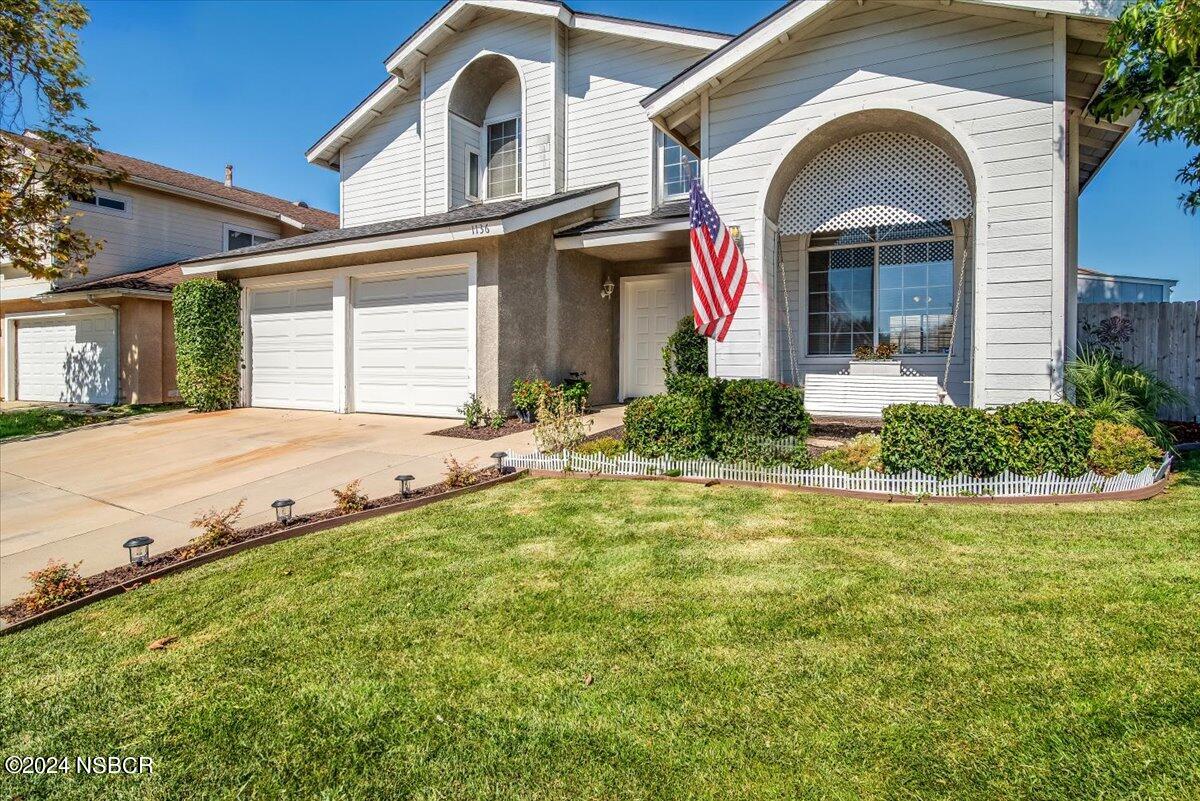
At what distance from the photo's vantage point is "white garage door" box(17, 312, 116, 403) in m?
15.8

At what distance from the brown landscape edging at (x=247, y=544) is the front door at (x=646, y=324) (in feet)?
21.1

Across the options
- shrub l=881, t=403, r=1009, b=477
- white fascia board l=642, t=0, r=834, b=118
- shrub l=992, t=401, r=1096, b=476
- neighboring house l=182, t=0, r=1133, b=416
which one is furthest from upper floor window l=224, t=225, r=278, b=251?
shrub l=992, t=401, r=1096, b=476

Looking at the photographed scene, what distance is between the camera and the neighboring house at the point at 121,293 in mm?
15406

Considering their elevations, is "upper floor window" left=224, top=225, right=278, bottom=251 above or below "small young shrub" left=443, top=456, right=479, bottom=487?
above

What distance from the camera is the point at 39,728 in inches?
101

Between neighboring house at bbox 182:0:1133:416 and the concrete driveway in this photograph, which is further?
neighboring house at bbox 182:0:1133:416

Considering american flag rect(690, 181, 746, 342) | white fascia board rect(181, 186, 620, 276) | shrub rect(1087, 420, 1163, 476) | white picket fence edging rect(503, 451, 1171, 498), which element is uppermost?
white fascia board rect(181, 186, 620, 276)

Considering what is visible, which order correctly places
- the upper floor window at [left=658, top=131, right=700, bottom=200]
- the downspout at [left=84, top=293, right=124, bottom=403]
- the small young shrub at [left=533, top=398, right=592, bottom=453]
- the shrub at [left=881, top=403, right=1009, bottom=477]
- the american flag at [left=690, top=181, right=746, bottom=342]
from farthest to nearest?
1. the downspout at [left=84, top=293, right=124, bottom=403]
2. the upper floor window at [left=658, top=131, right=700, bottom=200]
3. the small young shrub at [left=533, top=398, right=592, bottom=453]
4. the american flag at [left=690, top=181, right=746, bottom=342]
5. the shrub at [left=881, top=403, right=1009, bottom=477]

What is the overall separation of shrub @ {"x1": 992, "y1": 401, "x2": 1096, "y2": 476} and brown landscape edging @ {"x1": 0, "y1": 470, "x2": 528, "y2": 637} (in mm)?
5098

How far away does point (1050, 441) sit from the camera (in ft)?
18.4

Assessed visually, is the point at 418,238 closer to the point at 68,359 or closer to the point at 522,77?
the point at 522,77

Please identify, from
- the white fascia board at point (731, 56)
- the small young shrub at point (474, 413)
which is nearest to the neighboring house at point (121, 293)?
the small young shrub at point (474, 413)

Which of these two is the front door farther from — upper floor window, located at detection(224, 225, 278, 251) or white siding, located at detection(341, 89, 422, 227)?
upper floor window, located at detection(224, 225, 278, 251)

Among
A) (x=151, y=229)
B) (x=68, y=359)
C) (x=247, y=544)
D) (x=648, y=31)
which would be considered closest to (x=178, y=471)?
(x=247, y=544)
